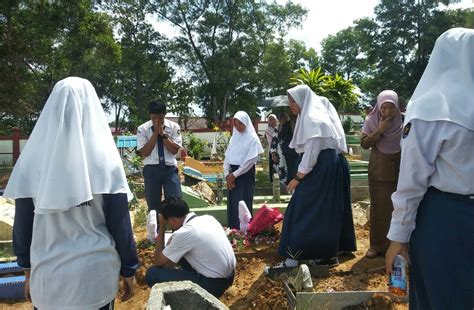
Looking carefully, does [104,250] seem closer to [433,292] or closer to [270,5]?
[433,292]

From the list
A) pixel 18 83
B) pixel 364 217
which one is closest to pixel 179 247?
pixel 364 217

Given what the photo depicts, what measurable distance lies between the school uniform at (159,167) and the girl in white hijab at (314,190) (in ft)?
5.16

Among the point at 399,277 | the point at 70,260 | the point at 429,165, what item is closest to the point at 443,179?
the point at 429,165

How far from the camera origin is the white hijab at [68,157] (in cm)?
184

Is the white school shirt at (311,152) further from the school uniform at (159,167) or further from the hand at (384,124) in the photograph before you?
the school uniform at (159,167)

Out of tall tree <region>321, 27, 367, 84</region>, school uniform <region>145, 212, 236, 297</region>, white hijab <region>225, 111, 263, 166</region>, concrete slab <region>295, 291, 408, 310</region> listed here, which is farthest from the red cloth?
tall tree <region>321, 27, 367, 84</region>

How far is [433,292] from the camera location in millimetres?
1896

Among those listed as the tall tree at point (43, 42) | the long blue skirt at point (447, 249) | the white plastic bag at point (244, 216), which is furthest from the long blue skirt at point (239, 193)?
the tall tree at point (43, 42)

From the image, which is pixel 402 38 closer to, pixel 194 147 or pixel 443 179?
pixel 194 147

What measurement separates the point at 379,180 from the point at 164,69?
24.5 m

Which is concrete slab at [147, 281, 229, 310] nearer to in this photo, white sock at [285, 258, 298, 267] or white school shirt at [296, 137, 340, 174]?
white sock at [285, 258, 298, 267]

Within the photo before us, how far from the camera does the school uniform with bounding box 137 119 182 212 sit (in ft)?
15.9

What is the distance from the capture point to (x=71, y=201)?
1.83 meters

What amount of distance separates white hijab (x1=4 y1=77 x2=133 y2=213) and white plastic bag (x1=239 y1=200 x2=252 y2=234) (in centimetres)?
318
